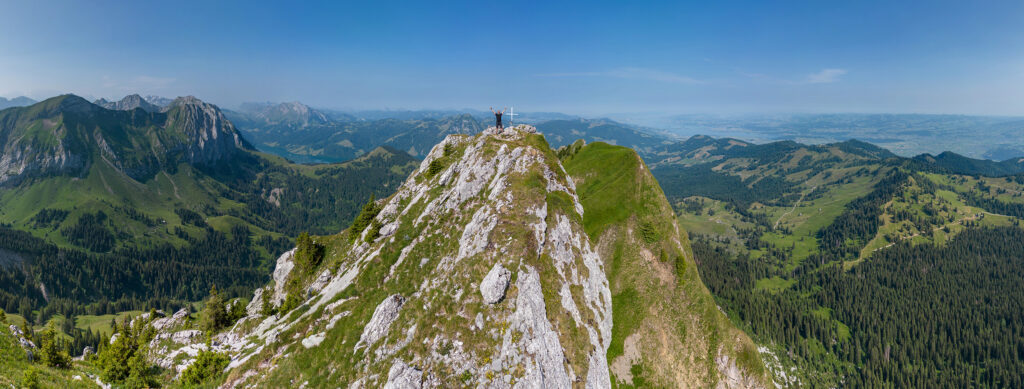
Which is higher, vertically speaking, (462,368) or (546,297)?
(546,297)

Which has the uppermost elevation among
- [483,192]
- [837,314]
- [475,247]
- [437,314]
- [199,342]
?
[483,192]

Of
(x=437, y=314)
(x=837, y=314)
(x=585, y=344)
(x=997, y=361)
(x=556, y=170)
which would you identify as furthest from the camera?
(x=837, y=314)

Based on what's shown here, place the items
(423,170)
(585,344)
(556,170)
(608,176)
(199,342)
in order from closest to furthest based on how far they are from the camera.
A: (585,344), (199,342), (556,170), (423,170), (608,176)

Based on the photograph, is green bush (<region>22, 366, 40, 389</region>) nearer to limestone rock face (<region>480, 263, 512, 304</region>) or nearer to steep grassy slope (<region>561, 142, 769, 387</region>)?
limestone rock face (<region>480, 263, 512, 304</region>)

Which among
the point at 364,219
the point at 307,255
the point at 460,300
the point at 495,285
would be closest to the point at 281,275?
the point at 307,255

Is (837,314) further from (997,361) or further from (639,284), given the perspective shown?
(639,284)

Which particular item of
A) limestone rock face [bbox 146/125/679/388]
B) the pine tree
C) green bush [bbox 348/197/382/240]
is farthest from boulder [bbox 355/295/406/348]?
the pine tree

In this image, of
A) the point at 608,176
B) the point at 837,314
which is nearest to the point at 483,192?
the point at 608,176
